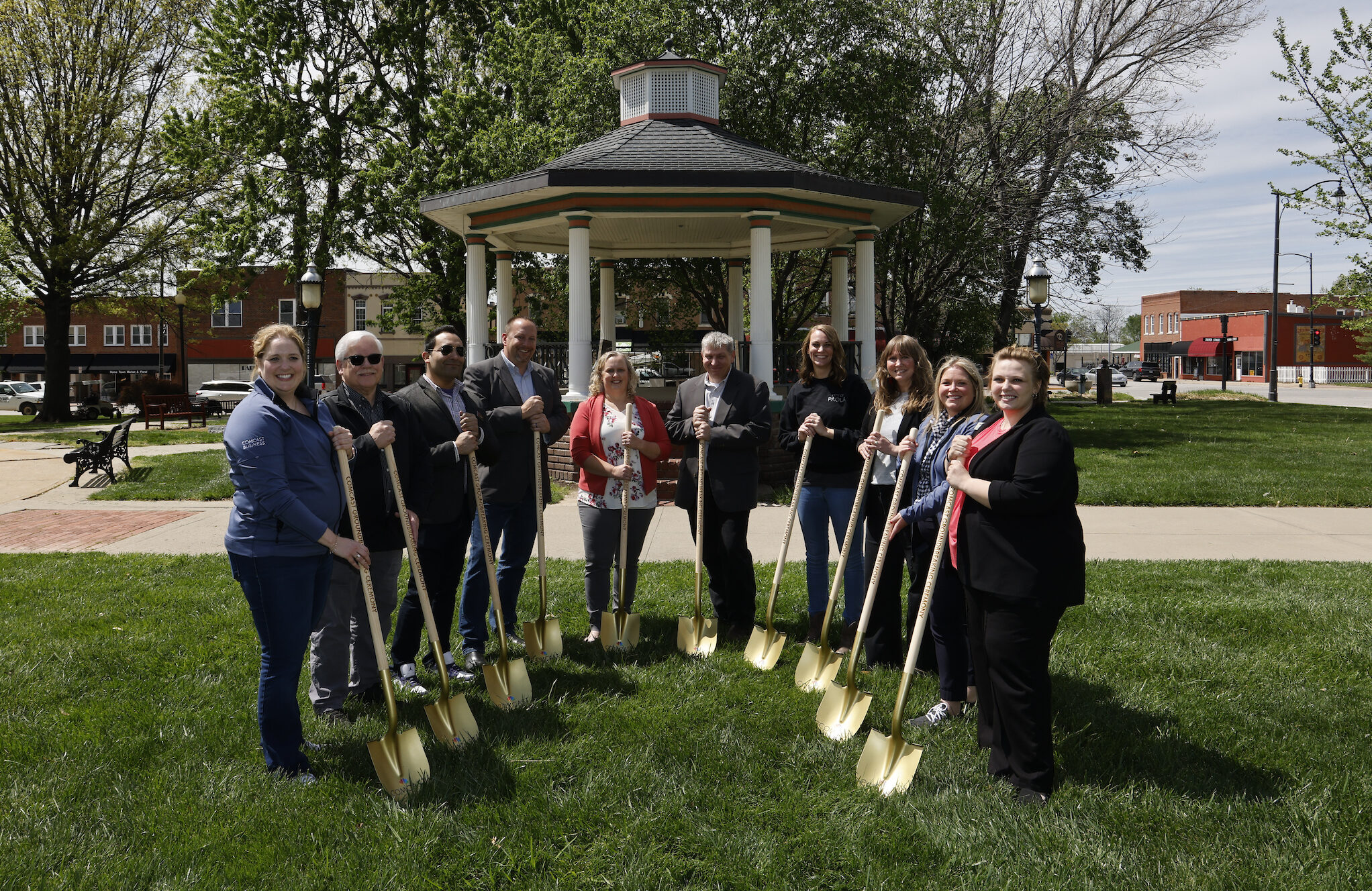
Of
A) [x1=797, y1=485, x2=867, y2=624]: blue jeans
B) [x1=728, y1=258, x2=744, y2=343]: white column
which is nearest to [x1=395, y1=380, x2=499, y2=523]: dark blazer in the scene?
[x1=797, y1=485, x2=867, y2=624]: blue jeans

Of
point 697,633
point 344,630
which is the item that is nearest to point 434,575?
point 344,630

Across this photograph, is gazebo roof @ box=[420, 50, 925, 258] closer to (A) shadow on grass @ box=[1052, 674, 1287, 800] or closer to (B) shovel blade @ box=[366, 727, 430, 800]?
(A) shadow on grass @ box=[1052, 674, 1287, 800]

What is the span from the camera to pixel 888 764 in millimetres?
3768

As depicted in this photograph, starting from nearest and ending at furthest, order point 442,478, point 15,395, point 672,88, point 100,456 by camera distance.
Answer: point 442,478
point 100,456
point 672,88
point 15,395

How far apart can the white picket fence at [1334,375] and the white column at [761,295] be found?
5747 cm

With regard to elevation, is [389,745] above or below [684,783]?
above

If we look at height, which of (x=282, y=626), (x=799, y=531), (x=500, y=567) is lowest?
(x=799, y=531)

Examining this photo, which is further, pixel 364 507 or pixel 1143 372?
pixel 1143 372

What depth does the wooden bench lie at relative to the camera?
78.8ft

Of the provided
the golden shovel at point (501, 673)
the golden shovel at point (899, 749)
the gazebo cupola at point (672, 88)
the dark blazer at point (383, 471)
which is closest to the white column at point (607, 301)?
the gazebo cupola at point (672, 88)

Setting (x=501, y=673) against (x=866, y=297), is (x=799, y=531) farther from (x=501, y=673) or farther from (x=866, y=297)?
(x=866, y=297)

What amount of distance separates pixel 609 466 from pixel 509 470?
21.9 inches

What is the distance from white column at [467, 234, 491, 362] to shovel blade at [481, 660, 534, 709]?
9.72 meters

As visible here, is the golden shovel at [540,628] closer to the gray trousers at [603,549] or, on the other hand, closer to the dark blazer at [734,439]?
the gray trousers at [603,549]
